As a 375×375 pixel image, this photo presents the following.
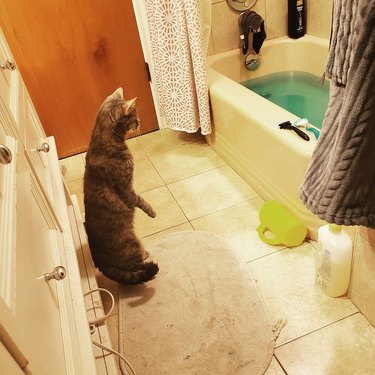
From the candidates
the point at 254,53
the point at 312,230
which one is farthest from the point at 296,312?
the point at 254,53

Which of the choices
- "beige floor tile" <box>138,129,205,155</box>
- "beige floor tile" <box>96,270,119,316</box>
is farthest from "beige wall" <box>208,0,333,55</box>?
"beige floor tile" <box>96,270,119,316</box>

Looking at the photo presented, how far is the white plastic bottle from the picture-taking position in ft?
3.79

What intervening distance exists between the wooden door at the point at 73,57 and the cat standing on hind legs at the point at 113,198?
0.94m

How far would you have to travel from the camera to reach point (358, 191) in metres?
0.76

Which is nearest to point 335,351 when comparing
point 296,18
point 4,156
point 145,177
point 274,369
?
point 274,369

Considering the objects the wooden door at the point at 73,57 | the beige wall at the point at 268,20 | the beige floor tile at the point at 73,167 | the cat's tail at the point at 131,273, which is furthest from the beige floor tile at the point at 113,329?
the beige wall at the point at 268,20

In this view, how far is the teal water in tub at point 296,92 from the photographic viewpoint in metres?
2.08

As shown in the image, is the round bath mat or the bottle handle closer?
the round bath mat

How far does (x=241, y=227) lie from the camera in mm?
1667

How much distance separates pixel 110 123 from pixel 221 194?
77cm

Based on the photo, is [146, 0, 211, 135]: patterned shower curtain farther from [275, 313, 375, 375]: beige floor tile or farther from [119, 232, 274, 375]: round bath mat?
[275, 313, 375, 375]: beige floor tile

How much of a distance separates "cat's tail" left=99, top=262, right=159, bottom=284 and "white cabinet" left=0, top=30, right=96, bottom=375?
13.2 inches

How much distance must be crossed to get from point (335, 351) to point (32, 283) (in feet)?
3.14

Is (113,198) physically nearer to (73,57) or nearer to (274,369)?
(274,369)
